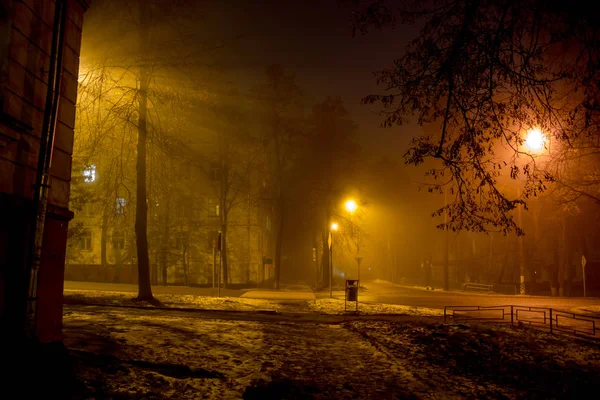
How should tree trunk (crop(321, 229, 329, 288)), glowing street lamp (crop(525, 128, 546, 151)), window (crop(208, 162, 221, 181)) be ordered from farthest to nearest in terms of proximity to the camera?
tree trunk (crop(321, 229, 329, 288)) < window (crop(208, 162, 221, 181)) < glowing street lamp (crop(525, 128, 546, 151))

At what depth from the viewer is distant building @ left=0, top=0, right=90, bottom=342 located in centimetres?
559

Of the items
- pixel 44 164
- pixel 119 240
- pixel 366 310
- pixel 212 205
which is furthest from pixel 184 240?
pixel 44 164

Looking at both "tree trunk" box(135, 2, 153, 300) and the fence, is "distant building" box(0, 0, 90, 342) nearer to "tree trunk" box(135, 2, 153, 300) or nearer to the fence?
"tree trunk" box(135, 2, 153, 300)

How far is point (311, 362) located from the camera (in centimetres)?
841

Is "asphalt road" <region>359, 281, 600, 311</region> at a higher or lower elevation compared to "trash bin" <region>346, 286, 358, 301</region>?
lower

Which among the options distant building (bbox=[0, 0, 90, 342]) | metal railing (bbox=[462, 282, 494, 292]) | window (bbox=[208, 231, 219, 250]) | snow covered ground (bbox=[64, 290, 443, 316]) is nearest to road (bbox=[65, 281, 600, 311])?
window (bbox=[208, 231, 219, 250])

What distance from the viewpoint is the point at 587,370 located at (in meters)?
8.78

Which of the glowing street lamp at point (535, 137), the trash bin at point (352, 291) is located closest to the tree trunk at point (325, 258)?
the trash bin at point (352, 291)

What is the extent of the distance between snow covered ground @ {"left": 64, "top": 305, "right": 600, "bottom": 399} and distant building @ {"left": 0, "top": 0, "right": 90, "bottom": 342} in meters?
1.09

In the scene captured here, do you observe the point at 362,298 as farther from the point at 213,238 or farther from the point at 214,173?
the point at 214,173

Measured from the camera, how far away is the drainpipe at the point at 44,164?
5.78m

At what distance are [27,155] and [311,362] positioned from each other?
5747mm

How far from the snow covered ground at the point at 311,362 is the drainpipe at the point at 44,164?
1.10m

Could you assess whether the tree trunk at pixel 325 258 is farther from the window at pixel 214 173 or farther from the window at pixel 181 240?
the window at pixel 181 240
